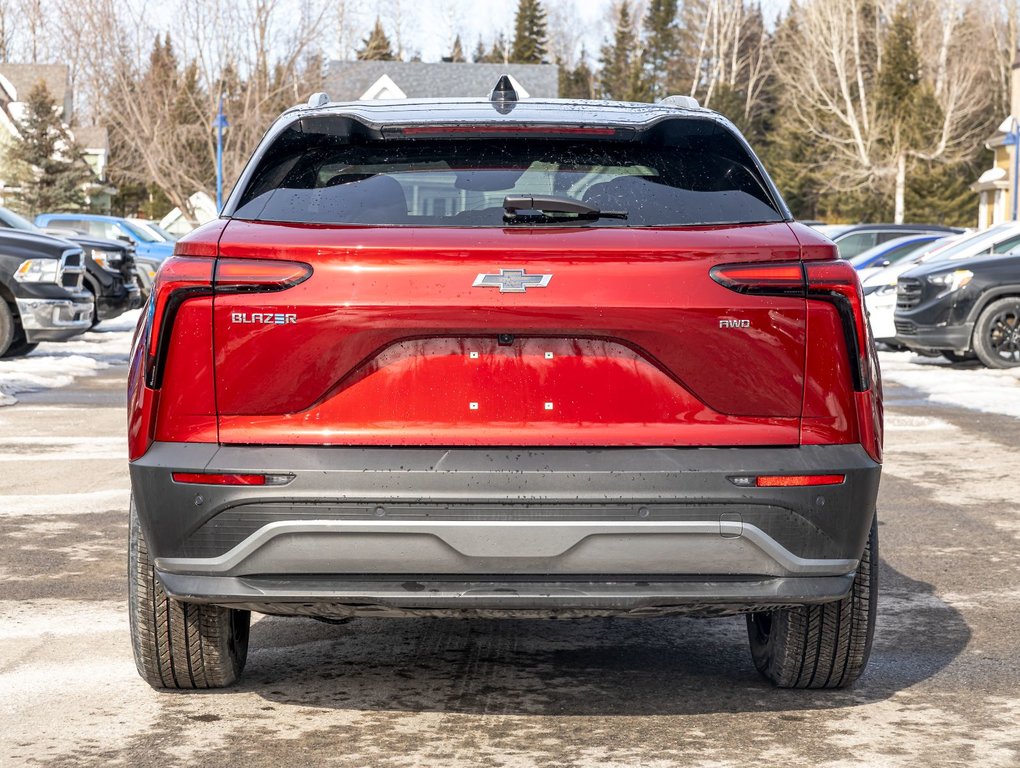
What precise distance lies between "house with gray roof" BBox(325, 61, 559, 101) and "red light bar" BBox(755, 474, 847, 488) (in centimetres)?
5616

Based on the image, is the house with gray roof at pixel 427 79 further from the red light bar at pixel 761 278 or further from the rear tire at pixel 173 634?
the red light bar at pixel 761 278

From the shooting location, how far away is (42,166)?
64.1m

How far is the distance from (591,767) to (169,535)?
1204 mm

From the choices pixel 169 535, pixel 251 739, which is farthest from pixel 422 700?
pixel 169 535

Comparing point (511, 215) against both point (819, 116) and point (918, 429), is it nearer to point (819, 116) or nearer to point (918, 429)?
point (918, 429)

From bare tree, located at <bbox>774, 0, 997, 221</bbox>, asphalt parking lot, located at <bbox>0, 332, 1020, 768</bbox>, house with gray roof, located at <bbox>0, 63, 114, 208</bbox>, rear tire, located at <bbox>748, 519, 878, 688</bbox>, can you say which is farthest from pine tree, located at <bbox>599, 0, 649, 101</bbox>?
rear tire, located at <bbox>748, 519, 878, 688</bbox>

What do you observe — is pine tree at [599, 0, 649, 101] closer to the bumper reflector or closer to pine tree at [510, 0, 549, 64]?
pine tree at [510, 0, 549, 64]

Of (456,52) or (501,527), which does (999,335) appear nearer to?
(501,527)

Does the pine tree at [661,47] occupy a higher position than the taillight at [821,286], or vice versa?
the pine tree at [661,47]

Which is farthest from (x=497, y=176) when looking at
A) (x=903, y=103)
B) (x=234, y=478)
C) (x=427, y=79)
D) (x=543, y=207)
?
(x=903, y=103)

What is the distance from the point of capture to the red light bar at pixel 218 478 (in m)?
3.86

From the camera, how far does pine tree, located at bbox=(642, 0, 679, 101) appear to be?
10362 centimetres

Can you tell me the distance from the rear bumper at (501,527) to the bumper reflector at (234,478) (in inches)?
0.6

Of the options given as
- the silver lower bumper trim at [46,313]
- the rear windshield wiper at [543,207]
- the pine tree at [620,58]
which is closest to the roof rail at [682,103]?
the rear windshield wiper at [543,207]
